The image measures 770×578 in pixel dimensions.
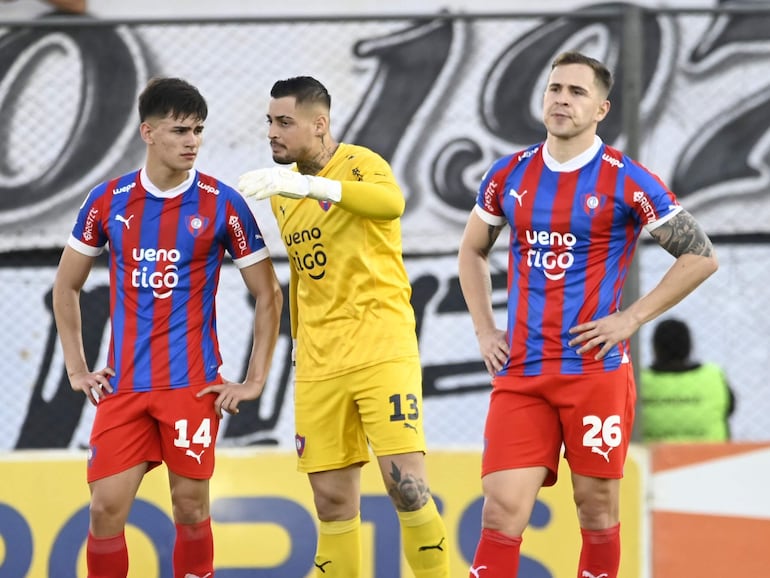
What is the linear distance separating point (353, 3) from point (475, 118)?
1.50 meters

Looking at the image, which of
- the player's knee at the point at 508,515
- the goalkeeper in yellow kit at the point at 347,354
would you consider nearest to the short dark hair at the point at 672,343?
the goalkeeper in yellow kit at the point at 347,354

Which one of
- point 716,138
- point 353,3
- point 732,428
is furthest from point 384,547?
point 353,3

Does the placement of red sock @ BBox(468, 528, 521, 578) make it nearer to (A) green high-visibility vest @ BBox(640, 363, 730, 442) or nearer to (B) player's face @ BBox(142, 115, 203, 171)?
(B) player's face @ BBox(142, 115, 203, 171)

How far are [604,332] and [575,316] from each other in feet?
0.38

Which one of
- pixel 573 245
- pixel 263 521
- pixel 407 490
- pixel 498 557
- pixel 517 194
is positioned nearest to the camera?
pixel 498 557

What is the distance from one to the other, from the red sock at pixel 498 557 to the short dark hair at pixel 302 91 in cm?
169

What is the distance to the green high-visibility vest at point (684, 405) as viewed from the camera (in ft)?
20.6

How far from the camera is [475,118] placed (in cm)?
830

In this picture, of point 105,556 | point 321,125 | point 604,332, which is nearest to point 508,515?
point 604,332

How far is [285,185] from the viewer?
429cm

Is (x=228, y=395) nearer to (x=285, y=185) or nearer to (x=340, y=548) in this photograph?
(x=340, y=548)

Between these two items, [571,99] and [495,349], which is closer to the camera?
[571,99]

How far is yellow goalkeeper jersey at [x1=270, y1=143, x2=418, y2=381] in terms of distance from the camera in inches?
186

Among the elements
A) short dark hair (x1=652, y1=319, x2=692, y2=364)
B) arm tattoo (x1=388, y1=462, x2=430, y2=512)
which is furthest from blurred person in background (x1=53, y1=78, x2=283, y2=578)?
short dark hair (x1=652, y1=319, x2=692, y2=364)
